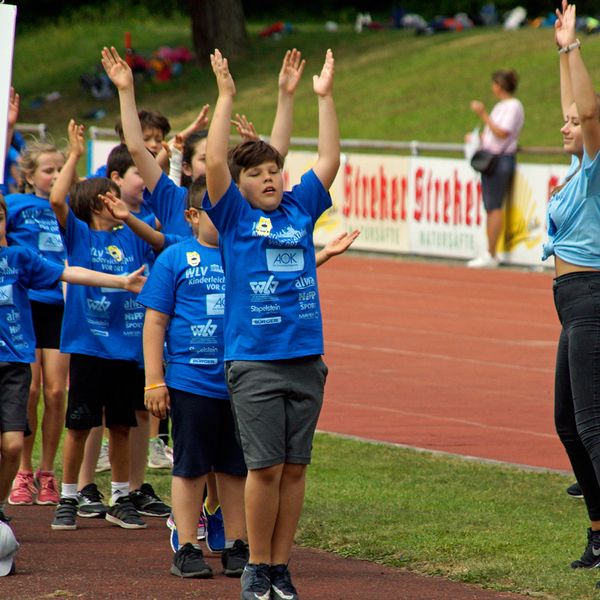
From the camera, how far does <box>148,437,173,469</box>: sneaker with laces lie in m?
8.66

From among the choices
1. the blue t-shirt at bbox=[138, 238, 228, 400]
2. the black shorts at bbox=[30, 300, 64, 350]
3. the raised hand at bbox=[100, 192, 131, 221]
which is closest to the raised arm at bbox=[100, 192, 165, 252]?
the raised hand at bbox=[100, 192, 131, 221]

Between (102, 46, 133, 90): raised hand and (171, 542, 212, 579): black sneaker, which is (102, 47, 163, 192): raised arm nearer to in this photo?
(102, 46, 133, 90): raised hand

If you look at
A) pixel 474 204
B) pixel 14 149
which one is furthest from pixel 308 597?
pixel 474 204

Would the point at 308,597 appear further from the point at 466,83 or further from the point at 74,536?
the point at 466,83

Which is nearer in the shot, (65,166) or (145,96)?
(65,166)

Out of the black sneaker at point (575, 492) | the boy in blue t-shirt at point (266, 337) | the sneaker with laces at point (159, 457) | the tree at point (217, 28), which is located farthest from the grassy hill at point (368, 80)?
the boy in blue t-shirt at point (266, 337)

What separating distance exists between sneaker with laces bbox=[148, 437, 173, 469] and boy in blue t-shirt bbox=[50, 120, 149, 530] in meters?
1.32

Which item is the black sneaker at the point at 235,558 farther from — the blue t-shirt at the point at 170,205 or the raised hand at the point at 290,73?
the raised hand at the point at 290,73

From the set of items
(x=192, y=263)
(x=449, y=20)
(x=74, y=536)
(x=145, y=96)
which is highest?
(x=449, y=20)

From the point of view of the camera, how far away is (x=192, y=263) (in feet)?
20.2

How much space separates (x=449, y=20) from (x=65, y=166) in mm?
34455

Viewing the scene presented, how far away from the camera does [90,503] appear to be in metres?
7.42

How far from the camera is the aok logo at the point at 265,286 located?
219 inches

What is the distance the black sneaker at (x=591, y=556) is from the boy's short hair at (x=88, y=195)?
2.86m
